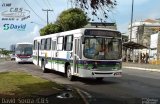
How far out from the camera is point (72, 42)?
2367 cm

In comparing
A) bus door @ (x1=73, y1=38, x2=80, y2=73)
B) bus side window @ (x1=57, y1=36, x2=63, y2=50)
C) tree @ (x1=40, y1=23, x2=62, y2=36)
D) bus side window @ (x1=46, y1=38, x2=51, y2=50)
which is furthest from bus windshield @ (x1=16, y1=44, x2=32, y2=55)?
bus door @ (x1=73, y1=38, x2=80, y2=73)

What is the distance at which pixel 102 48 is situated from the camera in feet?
72.1

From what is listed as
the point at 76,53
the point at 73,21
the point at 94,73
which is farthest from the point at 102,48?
the point at 73,21

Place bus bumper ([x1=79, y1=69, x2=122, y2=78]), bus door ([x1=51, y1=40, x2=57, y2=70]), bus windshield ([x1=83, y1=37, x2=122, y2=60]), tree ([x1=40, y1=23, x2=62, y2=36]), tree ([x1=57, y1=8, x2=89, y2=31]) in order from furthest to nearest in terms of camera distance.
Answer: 1. tree ([x1=40, y1=23, x2=62, y2=36])
2. tree ([x1=57, y1=8, x2=89, y2=31])
3. bus door ([x1=51, y1=40, x2=57, y2=70])
4. bus windshield ([x1=83, y1=37, x2=122, y2=60])
5. bus bumper ([x1=79, y1=69, x2=122, y2=78])

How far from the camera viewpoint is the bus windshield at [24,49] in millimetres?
52688

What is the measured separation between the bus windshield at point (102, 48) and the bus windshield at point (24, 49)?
31.3 metres

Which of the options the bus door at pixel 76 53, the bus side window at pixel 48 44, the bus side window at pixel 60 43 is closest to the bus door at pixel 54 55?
the bus side window at pixel 60 43

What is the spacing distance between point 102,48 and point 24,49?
1254 inches

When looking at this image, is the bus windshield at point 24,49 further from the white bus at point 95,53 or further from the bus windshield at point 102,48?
the bus windshield at point 102,48

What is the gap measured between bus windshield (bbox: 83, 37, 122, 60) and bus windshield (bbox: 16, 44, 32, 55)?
→ 31325 mm

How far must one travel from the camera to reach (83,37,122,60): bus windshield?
21.8 meters

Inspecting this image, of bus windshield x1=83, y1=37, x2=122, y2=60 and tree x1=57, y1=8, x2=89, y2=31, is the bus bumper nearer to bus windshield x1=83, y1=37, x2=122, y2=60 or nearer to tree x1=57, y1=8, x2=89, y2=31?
bus windshield x1=83, y1=37, x2=122, y2=60

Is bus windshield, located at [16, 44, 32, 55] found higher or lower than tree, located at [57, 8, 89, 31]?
lower

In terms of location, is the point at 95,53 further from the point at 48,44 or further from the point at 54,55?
the point at 48,44
